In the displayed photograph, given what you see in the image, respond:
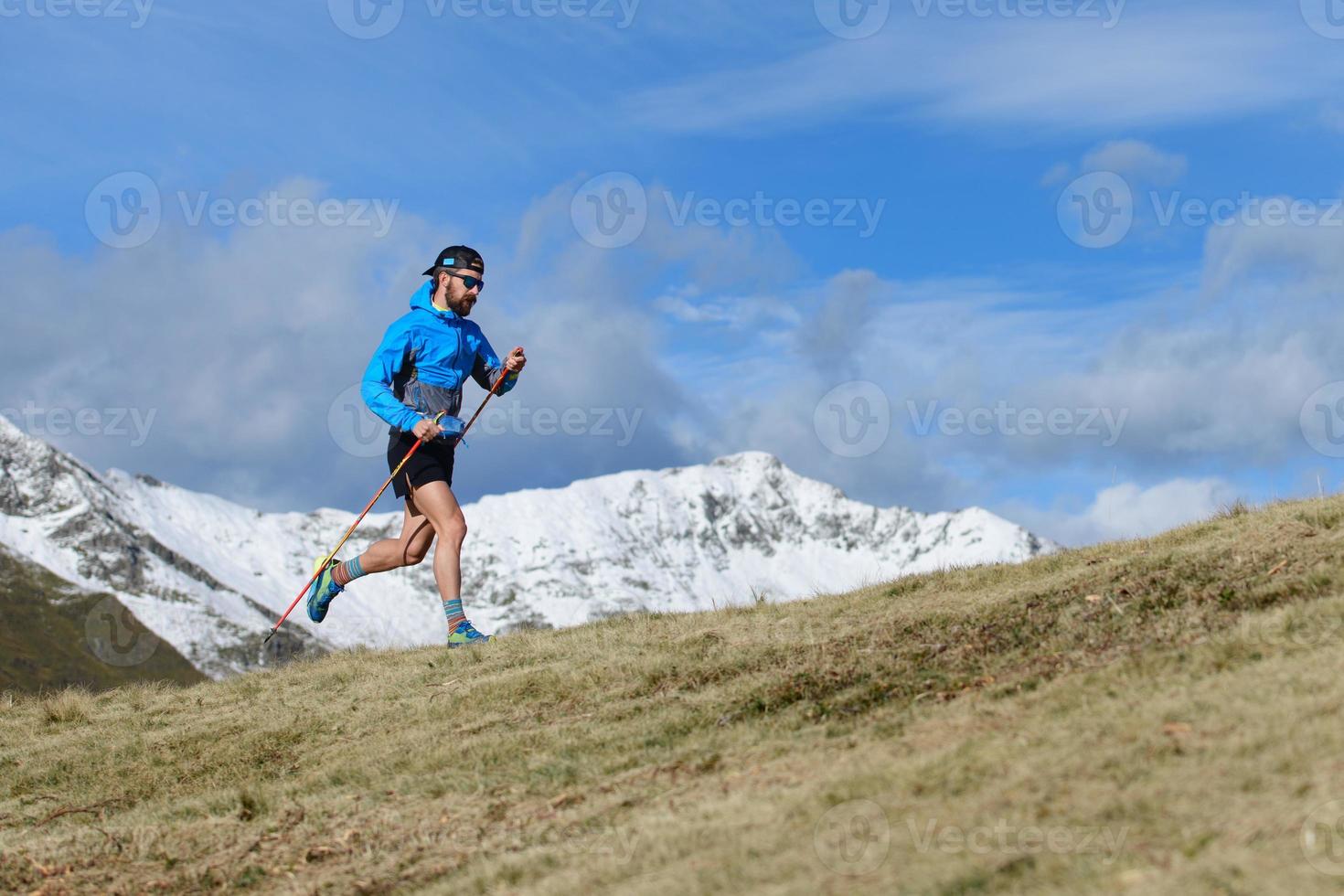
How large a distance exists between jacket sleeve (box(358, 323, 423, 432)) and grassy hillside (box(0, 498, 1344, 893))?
9.31 feet

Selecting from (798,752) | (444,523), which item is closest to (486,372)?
(444,523)

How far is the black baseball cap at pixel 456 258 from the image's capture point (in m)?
15.7

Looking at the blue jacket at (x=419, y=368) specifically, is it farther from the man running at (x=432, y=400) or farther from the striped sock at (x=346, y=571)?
the striped sock at (x=346, y=571)

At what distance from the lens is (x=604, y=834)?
8.02 m

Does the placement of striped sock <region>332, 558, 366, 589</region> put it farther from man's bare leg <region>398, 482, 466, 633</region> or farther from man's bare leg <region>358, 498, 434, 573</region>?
man's bare leg <region>398, 482, 466, 633</region>

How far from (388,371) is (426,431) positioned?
103 cm

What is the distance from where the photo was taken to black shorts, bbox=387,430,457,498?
15375 mm

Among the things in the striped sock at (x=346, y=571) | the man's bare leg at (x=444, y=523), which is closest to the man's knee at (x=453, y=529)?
the man's bare leg at (x=444, y=523)

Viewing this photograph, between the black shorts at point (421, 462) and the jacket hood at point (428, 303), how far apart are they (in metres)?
1.43

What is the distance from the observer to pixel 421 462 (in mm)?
15391

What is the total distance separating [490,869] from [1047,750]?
3.18 metres

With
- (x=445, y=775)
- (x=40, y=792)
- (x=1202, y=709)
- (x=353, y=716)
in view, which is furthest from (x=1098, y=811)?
(x=40, y=792)

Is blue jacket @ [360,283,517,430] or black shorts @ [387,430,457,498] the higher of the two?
blue jacket @ [360,283,517,430]

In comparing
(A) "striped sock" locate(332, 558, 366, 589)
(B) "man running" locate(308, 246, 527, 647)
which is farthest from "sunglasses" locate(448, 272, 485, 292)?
(A) "striped sock" locate(332, 558, 366, 589)
